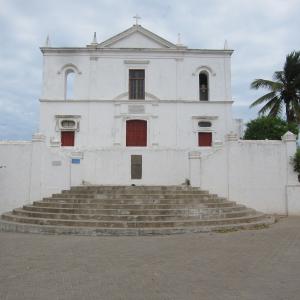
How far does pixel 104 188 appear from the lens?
14.2 meters

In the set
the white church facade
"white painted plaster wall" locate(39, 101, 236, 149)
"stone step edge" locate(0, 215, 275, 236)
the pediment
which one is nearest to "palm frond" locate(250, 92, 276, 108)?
the white church facade

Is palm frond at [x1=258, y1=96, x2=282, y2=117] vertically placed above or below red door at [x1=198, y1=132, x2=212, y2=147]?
above

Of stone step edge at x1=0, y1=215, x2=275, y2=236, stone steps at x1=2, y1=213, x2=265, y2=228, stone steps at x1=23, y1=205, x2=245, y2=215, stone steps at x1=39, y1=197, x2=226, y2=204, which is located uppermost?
stone steps at x1=39, y1=197, x2=226, y2=204

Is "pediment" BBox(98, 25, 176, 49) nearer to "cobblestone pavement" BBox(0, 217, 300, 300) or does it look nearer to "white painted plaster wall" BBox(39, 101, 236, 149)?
"white painted plaster wall" BBox(39, 101, 236, 149)

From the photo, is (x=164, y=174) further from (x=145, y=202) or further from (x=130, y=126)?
(x=130, y=126)

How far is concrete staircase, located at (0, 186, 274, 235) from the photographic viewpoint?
11.4 meters

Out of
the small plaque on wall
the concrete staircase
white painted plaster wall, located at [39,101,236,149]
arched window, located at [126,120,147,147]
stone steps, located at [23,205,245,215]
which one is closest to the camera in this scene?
the concrete staircase

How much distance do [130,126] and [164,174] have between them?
25.6 feet

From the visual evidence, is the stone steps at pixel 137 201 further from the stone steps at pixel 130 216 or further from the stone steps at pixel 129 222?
the stone steps at pixel 129 222

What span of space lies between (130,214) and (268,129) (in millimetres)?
12582

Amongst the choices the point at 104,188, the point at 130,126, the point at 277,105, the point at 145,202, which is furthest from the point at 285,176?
the point at 277,105

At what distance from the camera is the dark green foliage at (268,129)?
2144 cm

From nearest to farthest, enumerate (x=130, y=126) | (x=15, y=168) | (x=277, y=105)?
(x=15, y=168), (x=130, y=126), (x=277, y=105)

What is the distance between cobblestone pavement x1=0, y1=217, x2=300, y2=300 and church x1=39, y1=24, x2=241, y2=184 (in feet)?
43.1
